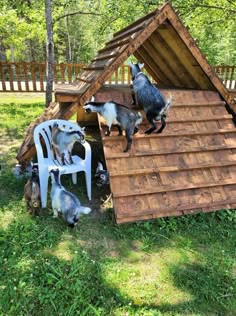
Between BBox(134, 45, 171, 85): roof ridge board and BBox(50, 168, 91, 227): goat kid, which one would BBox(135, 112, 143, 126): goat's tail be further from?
BBox(134, 45, 171, 85): roof ridge board

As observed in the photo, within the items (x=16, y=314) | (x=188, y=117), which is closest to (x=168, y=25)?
(x=188, y=117)

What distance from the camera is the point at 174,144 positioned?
4.07 meters

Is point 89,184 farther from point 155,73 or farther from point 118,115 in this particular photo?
point 155,73

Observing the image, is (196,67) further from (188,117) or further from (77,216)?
(77,216)

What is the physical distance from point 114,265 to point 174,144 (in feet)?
6.50

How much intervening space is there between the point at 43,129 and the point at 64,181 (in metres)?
0.94

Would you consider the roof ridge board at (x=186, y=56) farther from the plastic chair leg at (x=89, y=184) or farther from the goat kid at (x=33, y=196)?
the goat kid at (x=33, y=196)

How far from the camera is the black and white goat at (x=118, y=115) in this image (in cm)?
375

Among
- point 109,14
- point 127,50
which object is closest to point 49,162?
point 127,50

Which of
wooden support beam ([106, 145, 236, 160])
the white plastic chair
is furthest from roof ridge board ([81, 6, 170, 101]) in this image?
wooden support beam ([106, 145, 236, 160])

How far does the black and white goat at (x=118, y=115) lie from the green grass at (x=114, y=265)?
3.83ft

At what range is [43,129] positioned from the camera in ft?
14.0

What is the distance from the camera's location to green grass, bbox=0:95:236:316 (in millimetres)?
2406

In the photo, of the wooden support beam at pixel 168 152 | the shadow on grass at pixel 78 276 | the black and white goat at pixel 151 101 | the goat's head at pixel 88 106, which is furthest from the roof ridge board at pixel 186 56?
the shadow on grass at pixel 78 276
